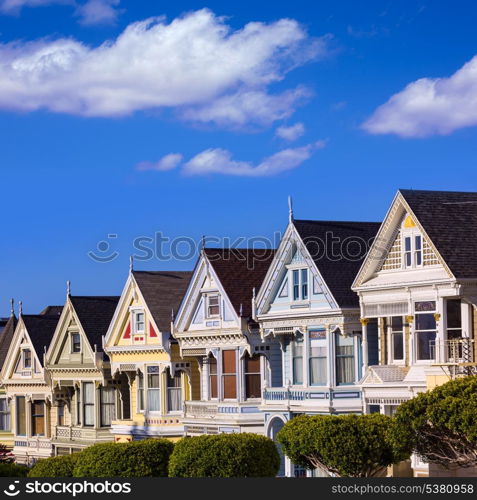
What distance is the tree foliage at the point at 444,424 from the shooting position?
39562 millimetres

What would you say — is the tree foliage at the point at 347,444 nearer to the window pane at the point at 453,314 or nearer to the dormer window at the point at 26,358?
the window pane at the point at 453,314

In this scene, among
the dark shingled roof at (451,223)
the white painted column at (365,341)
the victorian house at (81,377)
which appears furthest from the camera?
the victorian house at (81,377)

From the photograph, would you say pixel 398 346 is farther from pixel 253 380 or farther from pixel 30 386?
pixel 30 386

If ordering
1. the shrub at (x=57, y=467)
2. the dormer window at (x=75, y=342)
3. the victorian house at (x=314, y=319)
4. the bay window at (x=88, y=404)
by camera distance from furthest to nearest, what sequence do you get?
the dormer window at (x=75, y=342) < the bay window at (x=88, y=404) < the shrub at (x=57, y=467) < the victorian house at (x=314, y=319)

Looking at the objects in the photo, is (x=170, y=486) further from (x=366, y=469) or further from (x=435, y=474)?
(x=435, y=474)

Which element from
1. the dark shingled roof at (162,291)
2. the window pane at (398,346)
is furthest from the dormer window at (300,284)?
the dark shingled roof at (162,291)

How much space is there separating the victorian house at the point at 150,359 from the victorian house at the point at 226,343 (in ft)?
3.96

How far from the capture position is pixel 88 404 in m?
67.1

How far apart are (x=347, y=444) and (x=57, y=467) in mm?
13482

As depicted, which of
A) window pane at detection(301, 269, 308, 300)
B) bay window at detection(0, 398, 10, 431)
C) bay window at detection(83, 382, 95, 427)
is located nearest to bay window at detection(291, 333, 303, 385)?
window pane at detection(301, 269, 308, 300)

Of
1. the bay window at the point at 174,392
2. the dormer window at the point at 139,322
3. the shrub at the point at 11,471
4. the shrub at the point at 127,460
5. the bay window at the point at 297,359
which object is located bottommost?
the shrub at the point at 11,471

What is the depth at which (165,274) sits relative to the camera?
6438cm

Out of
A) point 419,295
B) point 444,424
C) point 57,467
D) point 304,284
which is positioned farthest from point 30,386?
point 444,424

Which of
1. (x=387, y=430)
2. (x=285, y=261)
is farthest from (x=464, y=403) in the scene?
(x=285, y=261)
